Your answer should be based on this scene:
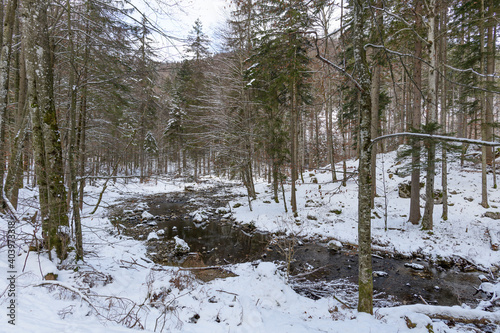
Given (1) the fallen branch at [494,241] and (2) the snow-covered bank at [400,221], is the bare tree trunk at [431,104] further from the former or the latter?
(1) the fallen branch at [494,241]

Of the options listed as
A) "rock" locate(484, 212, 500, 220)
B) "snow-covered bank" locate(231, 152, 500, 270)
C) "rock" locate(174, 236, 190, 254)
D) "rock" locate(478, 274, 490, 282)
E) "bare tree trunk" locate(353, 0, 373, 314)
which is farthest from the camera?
"rock" locate(484, 212, 500, 220)

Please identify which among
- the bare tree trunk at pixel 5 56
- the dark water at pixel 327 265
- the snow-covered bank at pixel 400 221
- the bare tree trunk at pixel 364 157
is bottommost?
the dark water at pixel 327 265

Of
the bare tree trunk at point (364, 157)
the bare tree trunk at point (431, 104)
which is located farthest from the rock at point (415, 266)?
the bare tree trunk at point (364, 157)

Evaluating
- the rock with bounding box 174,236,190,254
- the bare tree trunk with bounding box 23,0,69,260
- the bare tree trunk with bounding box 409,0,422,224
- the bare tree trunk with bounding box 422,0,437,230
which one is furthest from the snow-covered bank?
the bare tree trunk with bounding box 23,0,69,260

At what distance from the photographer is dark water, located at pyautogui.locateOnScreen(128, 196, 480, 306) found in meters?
5.90

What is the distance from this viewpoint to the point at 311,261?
26.3 ft

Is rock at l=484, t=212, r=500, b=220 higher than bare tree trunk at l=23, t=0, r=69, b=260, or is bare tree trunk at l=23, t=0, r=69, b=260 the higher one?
bare tree trunk at l=23, t=0, r=69, b=260

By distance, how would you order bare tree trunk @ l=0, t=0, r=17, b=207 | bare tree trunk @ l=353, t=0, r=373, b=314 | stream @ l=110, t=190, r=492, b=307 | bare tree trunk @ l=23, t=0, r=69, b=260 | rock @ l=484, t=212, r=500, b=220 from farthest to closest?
rock @ l=484, t=212, r=500, b=220, stream @ l=110, t=190, r=492, b=307, bare tree trunk @ l=0, t=0, r=17, b=207, bare tree trunk @ l=23, t=0, r=69, b=260, bare tree trunk @ l=353, t=0, r=373, b=314

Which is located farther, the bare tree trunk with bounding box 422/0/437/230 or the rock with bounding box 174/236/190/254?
the rock with bounding box 174/236/190/254

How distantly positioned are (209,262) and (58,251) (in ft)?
15.4

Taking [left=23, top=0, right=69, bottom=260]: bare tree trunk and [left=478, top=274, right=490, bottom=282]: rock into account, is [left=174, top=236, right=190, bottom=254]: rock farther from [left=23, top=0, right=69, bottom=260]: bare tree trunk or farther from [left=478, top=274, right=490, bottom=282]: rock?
[left=478, top=274, right=490, bottom=282]: rock

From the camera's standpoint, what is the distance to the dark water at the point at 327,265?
232 inches

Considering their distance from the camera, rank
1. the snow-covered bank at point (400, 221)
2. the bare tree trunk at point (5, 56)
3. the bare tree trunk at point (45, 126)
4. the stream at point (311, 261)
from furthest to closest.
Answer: the snow-covered bank at point (400, 221)
the stream at point (311, 261)
the bare tree trunk at point (5, 56)
the bare tree trunk at point (45, 126)

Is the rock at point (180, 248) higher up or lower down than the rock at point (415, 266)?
higher up
